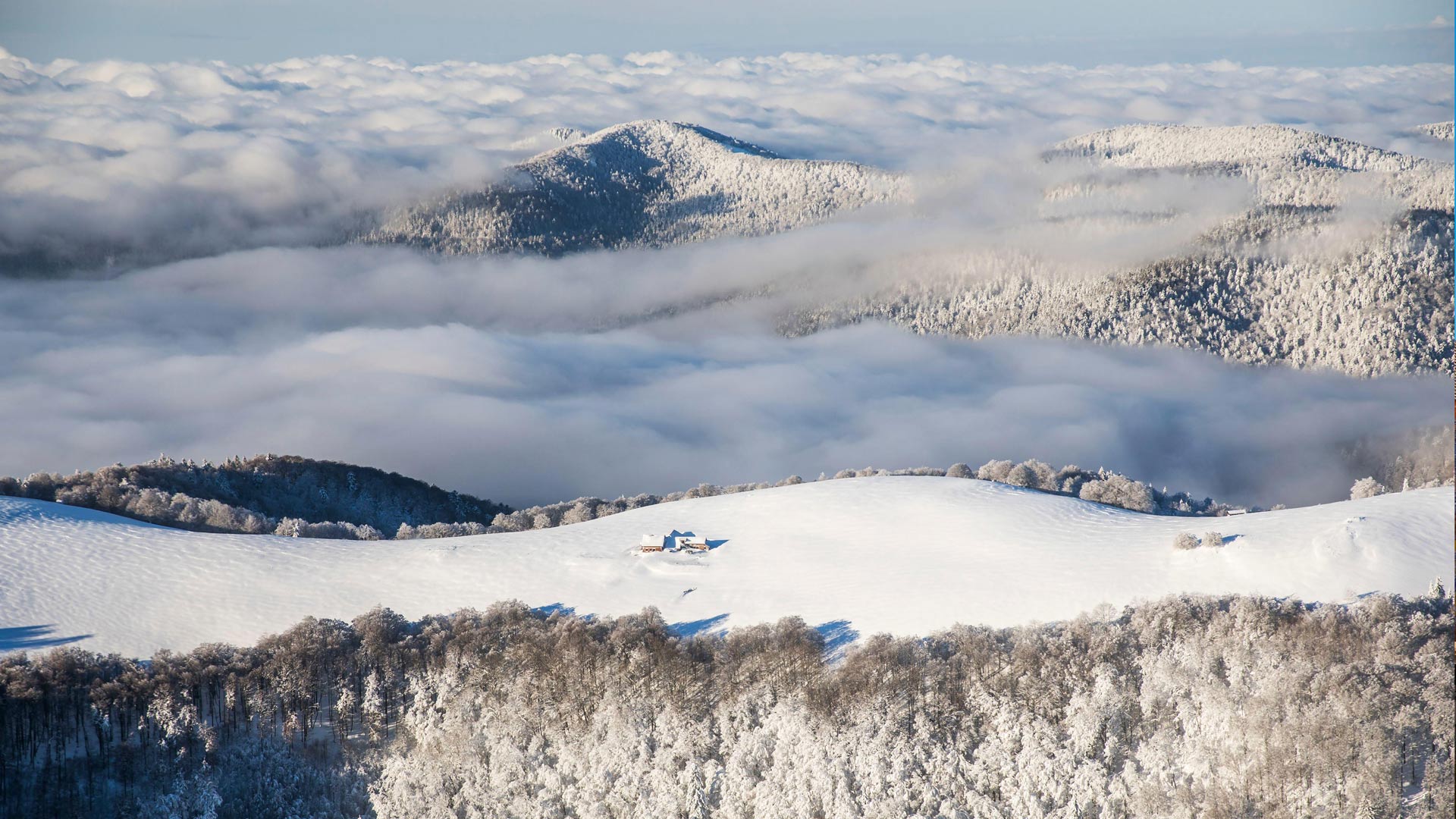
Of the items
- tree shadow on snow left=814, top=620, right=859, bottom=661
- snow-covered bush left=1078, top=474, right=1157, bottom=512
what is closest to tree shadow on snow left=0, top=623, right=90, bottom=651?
tree shadow on snow left=814, top=620, right=859, bottom=661

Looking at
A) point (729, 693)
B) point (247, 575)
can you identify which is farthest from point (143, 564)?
point (729, 693)

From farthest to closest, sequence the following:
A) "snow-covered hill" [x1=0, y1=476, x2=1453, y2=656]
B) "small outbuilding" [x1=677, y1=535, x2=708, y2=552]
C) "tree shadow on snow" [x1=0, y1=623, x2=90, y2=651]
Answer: "small outbuilding" [x1=677, y1=535, x2=708, y2=552] < "tree shadow on snow" [x1=0, y1=623, x2=90, y2=651] < "snow-covered hill" [x1=0, y1=476, x2=1453, y2=656]

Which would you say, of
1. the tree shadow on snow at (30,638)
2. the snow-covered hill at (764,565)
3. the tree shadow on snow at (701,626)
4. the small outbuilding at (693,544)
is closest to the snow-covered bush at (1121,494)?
the snow-covered hill at (764,565)

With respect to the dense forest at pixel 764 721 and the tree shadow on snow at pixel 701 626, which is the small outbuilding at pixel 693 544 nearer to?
the tree shadow on snow at pixel 701 626

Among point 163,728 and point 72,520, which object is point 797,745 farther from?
point 72,520

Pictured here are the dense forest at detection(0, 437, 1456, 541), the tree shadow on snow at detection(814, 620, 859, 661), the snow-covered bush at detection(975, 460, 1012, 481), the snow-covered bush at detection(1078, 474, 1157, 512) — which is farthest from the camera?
the snow-covered bush at detection(975, 460, 1012, 481)

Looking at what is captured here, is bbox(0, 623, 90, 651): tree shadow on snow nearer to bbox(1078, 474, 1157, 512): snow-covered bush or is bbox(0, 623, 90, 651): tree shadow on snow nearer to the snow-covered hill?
the snow-covered hill
